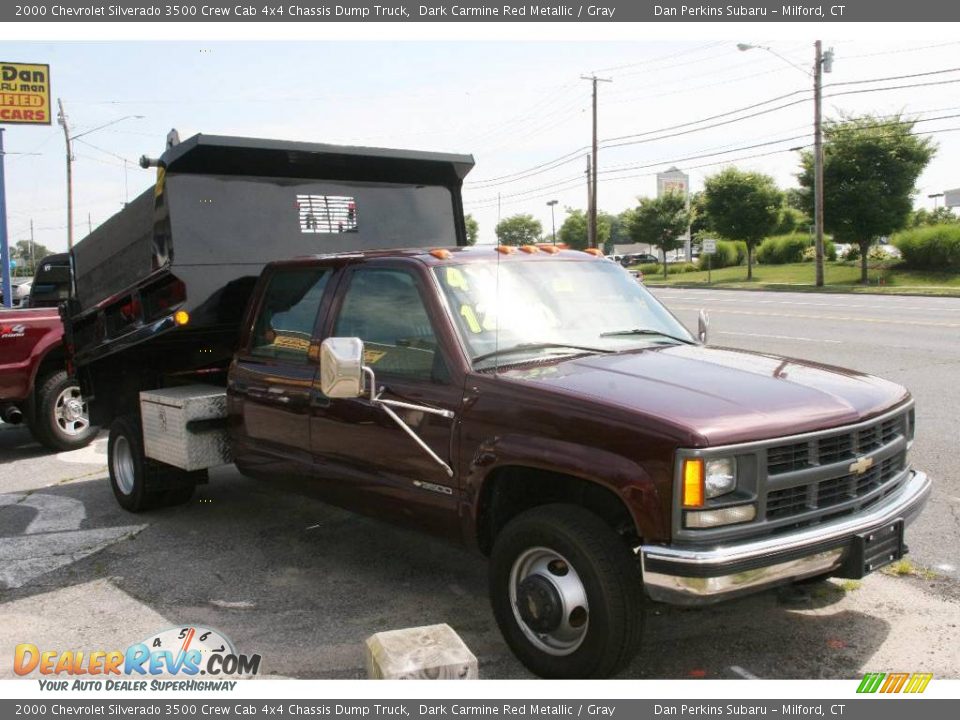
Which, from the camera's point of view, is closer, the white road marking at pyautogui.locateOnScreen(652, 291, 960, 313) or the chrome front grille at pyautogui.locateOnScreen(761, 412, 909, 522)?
the chrome front grille at pyautogui.locateOnScreen(761, 412, 909, 522)

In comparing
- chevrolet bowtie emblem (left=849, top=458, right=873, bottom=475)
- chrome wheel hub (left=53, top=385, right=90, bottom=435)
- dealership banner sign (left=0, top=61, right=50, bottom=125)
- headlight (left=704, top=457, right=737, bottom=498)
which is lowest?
chrome wheel hub (left=53, top=385, right=90, bottom=435)

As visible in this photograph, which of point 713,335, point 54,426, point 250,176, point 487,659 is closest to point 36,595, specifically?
point 487,659

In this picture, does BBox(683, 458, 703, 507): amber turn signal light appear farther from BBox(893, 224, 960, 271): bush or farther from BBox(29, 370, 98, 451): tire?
BBox(893, 224, 960, 271): bush

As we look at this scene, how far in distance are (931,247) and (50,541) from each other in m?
38.8

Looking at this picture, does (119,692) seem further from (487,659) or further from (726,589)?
(726,589)

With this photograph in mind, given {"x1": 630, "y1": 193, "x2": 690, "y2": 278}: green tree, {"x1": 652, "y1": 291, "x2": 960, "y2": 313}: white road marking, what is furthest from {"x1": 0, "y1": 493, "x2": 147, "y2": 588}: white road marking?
{"x1": 630, "y1": 193, "x2": 690, "y2": 278}: green tree

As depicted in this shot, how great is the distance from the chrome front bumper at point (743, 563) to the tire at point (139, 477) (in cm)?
422

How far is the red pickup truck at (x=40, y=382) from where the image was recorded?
879 centimetres

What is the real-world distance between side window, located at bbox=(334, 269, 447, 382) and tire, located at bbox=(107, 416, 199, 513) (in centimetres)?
234

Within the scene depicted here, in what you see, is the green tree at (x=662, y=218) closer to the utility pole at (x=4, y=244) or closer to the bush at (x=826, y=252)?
the bush at (x=826, y=252)

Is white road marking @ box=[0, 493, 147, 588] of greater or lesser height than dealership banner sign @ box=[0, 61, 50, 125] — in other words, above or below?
below

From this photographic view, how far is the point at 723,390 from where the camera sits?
3.82 meters

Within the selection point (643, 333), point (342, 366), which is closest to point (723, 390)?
point (643, 333)

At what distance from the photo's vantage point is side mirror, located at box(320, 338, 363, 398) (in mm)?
3877
